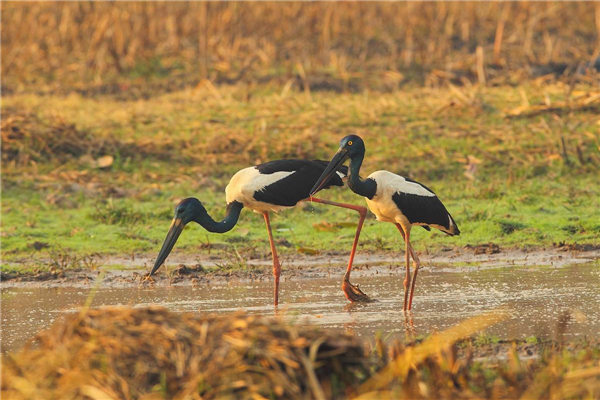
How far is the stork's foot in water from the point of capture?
6.74 meters

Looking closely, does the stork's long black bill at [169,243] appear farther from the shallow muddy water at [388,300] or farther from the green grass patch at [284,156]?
the green grass patch at [284,156]

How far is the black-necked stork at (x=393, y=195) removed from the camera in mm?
7020

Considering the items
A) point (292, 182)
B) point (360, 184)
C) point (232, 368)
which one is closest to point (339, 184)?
point (292, 182)

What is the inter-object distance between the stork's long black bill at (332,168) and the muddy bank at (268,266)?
721 millimetres

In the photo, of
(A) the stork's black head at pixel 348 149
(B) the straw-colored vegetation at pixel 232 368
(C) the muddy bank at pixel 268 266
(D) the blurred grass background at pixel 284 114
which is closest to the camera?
(B) the straw-colored vegetation at pixel 232 368

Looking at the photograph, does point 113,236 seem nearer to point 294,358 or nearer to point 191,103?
point 191,103

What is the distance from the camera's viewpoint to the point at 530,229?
8.78 meters

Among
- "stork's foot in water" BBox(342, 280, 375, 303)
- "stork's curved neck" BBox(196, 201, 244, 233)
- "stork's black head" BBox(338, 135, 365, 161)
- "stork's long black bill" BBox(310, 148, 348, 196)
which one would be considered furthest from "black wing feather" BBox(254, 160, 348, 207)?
"stork's foot in water" BBox(342, 280, 375, 303)

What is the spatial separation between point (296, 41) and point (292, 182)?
30.7 feet

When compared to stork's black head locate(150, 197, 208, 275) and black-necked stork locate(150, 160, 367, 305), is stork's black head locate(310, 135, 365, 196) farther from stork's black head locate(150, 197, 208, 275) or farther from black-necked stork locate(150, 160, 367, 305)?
stork's black head locate(150, 197, 208, 275)

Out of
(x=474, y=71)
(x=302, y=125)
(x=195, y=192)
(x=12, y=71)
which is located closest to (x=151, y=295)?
(x=195, y=192)

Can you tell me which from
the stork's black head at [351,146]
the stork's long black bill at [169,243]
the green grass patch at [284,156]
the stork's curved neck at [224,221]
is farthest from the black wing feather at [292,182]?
the green grass patch at [284,156]

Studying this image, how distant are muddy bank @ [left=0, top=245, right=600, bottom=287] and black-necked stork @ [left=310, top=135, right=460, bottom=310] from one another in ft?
2.32

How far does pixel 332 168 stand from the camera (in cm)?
730
